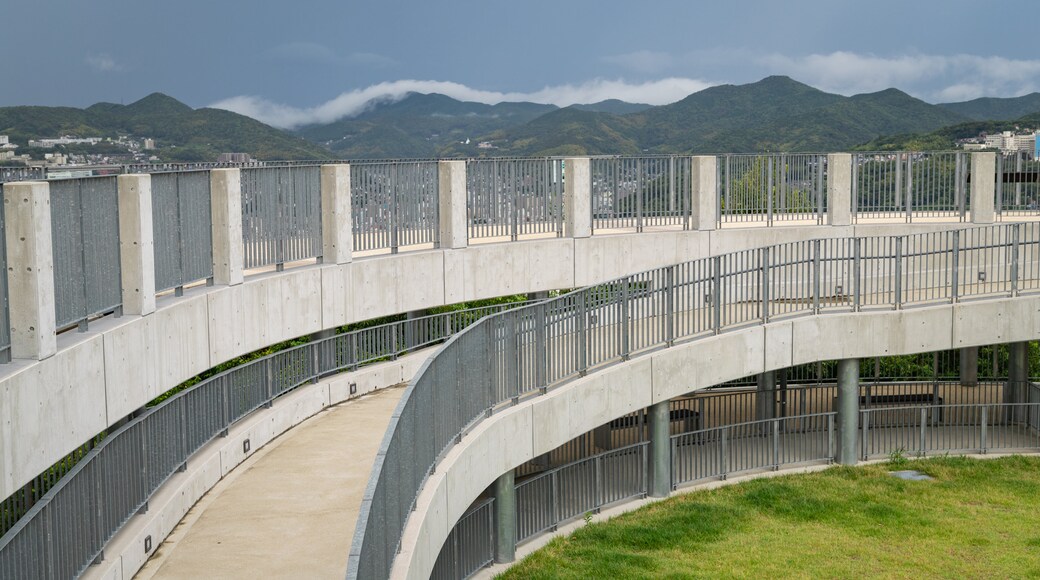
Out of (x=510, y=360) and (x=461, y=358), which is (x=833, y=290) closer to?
(x=510, y=360)

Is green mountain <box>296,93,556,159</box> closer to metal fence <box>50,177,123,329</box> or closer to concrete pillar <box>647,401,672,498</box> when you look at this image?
concrete pillar <box>647,401,672,498</box>

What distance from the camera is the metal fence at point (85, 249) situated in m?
12.8

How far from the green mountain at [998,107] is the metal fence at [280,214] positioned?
14323 centimetres

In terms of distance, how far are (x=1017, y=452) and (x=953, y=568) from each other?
8698 mm

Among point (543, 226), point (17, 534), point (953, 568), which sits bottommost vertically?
point (953, 568)

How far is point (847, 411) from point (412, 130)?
137439 millimetres

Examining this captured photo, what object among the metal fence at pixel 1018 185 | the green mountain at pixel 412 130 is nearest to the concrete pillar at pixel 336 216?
the metal fence at pixel 1018 185

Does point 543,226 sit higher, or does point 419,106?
point 419,106

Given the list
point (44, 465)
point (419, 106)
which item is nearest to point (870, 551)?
point (44, 465)

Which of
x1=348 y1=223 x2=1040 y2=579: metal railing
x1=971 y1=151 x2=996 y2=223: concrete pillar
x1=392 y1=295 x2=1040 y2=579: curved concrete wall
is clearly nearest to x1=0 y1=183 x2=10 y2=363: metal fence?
x1=348 y1=223 x2=1040 y2=579: metal railing

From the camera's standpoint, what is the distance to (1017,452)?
99.3 feet

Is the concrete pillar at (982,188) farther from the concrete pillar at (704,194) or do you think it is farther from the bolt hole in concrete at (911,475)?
the bolt hole in concrete at (911,475)

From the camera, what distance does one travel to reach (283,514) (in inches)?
614

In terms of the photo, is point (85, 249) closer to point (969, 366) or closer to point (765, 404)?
point (765, 404)
